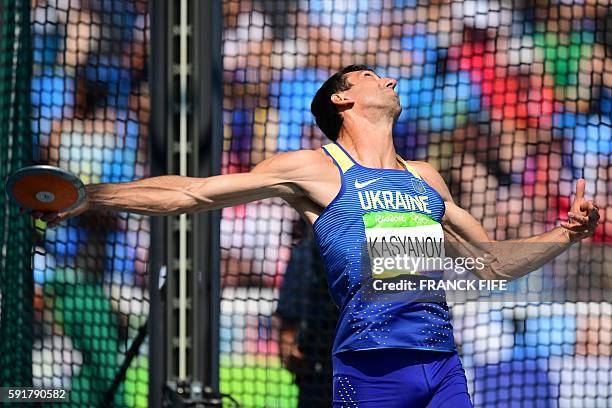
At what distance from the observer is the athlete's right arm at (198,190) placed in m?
3.15

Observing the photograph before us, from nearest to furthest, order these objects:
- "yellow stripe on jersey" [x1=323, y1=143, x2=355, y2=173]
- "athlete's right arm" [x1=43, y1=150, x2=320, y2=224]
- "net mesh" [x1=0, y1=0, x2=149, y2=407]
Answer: "athlete's right arm" [x1=43, y1=150, x2=320, y2=224], "yellow stripe on jersey" [x1=323, y1=143, x2=355, y2=173], "net mesh" [x1=0, y1=0, x2=149, y2=407]

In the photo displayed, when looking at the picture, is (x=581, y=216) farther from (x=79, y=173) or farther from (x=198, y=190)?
(x=79, y=173)

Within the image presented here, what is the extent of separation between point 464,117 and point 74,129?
5.75ft

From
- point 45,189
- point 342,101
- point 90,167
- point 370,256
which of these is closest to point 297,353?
point 90,167

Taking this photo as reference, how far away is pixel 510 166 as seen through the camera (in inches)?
203

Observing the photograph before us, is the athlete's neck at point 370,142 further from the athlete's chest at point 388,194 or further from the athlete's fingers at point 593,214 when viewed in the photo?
the athlete's fingers at point 593,214

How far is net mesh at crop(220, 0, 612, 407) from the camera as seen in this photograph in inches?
196

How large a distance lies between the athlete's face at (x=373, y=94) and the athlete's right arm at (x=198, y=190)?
28 centimetres

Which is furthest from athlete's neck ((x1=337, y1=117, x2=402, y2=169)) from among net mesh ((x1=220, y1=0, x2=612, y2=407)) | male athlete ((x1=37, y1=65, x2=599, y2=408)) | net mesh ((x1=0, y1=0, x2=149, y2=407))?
net mesh ((x1=0, y1=0, x2=149, y2=407))

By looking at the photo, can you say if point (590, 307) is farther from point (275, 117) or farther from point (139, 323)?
point (139, 323)

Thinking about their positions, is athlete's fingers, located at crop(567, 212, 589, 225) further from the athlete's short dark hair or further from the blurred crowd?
the blurred crowd

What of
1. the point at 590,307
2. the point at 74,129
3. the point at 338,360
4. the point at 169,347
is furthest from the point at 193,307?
the point at 590,307

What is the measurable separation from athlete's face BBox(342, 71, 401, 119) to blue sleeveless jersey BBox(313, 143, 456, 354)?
253 mm

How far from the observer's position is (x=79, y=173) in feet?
15.9
